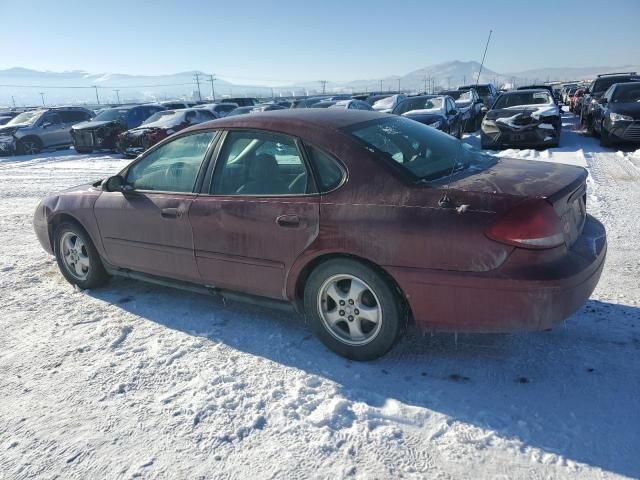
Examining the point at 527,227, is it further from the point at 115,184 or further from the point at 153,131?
the point at 153,131

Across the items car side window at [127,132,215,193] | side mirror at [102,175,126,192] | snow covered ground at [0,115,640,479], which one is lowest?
snow covered ground at [0,115,640,479]

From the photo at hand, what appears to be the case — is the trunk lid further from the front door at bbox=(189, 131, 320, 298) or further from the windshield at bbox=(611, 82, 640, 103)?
the windshield at bbox=(611, 82, 640, 103)

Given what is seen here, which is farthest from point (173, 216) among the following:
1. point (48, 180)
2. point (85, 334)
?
point (48, 180)

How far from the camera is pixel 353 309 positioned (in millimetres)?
3078

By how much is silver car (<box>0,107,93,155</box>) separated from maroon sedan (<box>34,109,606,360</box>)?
17088 millimetres

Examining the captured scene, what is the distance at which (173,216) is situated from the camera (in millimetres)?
3695

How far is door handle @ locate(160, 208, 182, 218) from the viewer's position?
3.67 meters

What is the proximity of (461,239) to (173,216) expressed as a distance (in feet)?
7.04

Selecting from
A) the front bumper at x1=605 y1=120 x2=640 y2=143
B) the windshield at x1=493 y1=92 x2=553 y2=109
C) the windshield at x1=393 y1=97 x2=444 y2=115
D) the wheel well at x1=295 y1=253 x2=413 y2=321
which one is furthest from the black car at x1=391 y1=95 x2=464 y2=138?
the wheel well at x1=295 y1=253 x2=413 y2=321

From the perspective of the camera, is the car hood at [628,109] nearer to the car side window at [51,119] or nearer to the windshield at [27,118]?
the car side window at [51,119]

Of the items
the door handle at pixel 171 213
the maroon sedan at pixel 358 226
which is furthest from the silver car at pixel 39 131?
the door handle at pixel 171 213

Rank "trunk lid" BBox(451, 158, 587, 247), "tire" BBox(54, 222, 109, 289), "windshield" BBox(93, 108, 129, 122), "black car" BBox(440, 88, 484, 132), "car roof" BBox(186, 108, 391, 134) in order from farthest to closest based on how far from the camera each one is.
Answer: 1. "windshield" BBox(93, 108, 129, 122)
2. "black car" BBox(440, 88, 484, 132)
3. "tire" BBox(54, 222, 109, 289)
4. "car roof" BBox(186, 108, 391, 134)
5. "trunk lid" BBox(451, 158, 587, 247)

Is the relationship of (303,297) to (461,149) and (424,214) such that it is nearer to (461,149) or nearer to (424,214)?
(424,214)

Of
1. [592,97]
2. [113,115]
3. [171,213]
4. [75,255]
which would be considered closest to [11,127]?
[113,115]
